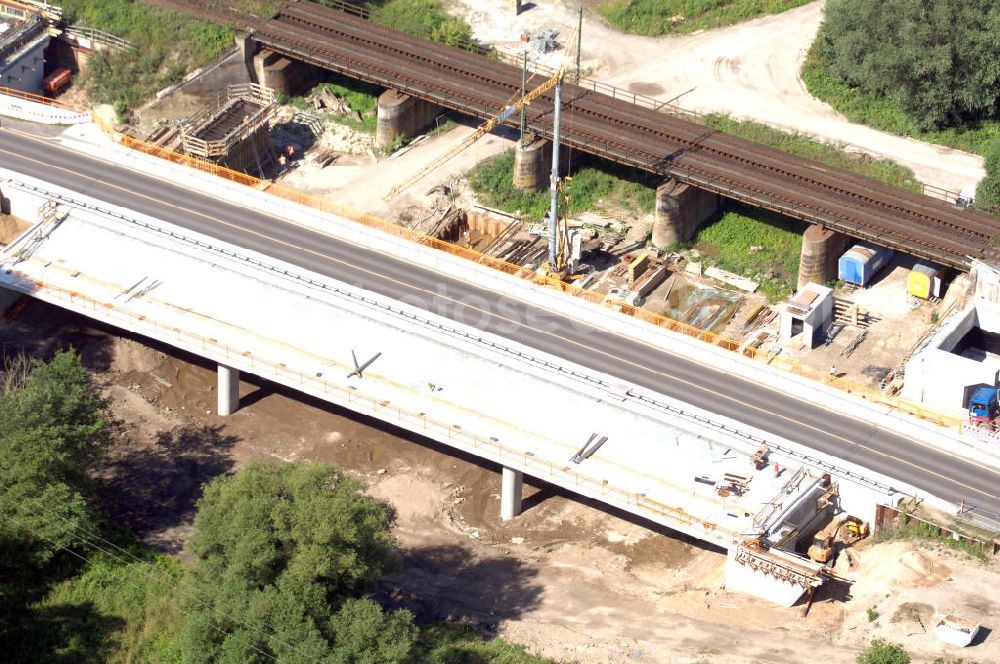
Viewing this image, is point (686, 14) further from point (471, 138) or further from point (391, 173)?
point (391, 173)

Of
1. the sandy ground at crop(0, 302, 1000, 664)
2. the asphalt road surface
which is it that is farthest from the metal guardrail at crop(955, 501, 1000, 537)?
the sandy ground at crop(0, 302, 1000, 664)

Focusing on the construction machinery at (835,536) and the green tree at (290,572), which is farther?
the construction machinery at (835,536)

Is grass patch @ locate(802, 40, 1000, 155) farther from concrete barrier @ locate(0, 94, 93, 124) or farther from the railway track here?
concrete barrier @ locate(0, 94, 93, 124)

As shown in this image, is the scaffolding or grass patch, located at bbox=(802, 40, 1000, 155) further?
the scaffolding

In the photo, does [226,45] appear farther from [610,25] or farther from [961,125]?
[961,125]

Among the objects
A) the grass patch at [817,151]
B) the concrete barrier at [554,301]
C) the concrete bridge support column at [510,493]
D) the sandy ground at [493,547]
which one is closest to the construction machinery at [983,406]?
the concrete barrier at [554,301]

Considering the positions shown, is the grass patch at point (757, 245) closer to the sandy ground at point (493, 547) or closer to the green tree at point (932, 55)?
the green tree at point (932, 55)
